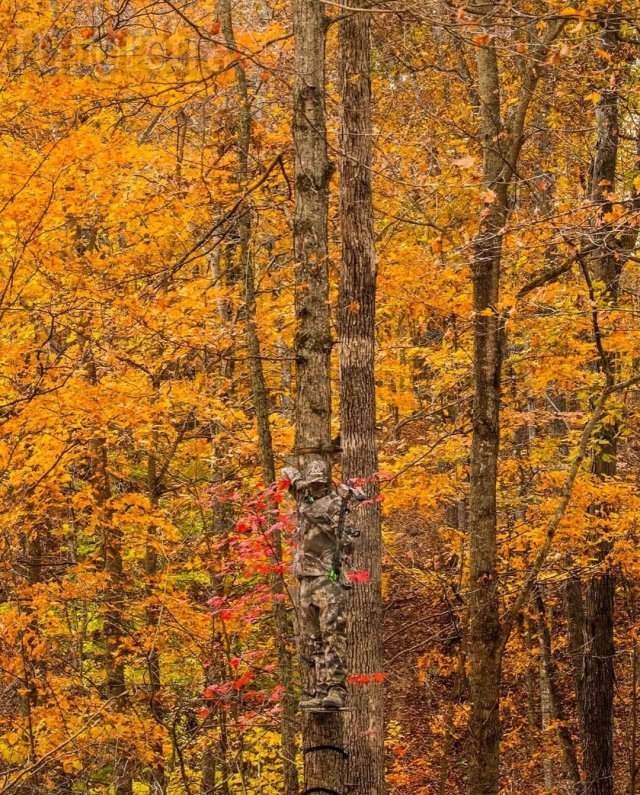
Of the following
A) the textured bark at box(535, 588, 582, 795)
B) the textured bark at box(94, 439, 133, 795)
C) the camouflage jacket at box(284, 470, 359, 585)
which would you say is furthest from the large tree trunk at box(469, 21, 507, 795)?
the textured bark at box(94, 439, 133, 795)

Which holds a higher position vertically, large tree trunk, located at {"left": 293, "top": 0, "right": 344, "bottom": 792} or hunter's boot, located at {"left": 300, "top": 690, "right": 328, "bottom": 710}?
large tree trunk, located at {"left": 293, "top": 0, "right": 344, "bottom": 792}

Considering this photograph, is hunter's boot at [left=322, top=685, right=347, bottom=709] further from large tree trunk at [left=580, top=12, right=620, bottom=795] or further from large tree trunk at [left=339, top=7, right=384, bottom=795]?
large tree trunk at [left=580, top=12, right=620, bottom=795]

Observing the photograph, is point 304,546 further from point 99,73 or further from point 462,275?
point 462,275

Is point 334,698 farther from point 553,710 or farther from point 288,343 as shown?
point 288,343

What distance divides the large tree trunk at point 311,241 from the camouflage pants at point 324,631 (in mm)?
839

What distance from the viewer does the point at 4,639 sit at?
28.5 feet

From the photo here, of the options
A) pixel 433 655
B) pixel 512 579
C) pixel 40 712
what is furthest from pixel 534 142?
pixel 40 712

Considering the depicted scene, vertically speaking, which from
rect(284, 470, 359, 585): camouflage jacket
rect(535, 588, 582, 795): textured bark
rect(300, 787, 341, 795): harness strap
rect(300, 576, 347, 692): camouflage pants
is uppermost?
rect(284, 470, 359, 585): camouflage jacket

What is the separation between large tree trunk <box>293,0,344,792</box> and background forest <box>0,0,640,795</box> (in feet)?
0.07

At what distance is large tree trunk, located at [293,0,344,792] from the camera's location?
5730 mm

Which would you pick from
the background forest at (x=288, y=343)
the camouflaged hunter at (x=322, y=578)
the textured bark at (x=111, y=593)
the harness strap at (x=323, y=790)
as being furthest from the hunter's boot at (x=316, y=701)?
the textured bark at (x=111, y=593)

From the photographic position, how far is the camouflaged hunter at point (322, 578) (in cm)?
518

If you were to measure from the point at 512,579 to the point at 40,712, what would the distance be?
6488 mm

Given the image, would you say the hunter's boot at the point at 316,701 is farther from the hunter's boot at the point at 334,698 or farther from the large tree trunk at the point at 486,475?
the large tree trunk at the point at 486,475
